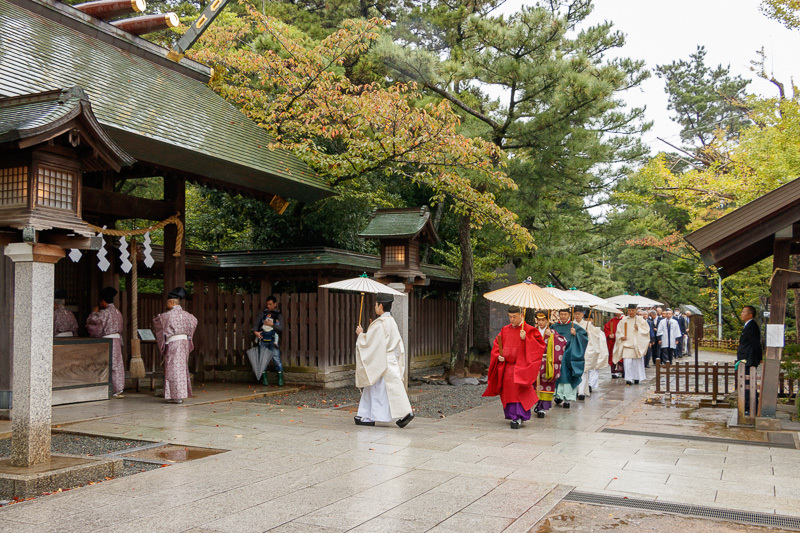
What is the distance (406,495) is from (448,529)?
87cm

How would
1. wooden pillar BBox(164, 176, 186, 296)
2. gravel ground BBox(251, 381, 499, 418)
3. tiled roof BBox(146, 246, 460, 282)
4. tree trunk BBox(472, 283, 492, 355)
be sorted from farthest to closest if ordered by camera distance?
tree trunk BBox(472, 283, 492, 355) < tiled roof BBox(146, 246, 460, 282) < wooden pillar BBox(164, 176, 186, 296) < gravel ground BBox(251, 381, 499, 418)

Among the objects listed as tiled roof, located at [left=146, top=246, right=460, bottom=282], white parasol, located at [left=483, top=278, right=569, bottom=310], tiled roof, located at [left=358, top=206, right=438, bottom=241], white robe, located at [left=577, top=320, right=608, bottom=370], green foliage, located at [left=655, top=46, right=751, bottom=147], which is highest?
green foliage, located at [left=655, top=46, right=751, bottom=147]

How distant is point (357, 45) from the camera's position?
14.3 m

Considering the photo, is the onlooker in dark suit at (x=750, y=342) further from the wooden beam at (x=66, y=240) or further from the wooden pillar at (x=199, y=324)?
→ the wooden pillar at (x=199, y=324)

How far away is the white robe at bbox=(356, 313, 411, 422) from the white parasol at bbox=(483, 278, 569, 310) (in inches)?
68.5

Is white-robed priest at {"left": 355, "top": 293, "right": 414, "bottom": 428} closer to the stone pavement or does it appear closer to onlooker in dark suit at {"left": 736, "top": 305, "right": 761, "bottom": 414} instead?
the stone pavement

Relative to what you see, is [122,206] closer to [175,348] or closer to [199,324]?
[175,348]

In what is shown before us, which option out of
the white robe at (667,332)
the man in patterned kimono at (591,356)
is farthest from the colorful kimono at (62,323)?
the white robe at (667,332)

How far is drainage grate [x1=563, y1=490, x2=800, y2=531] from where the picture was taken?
15.5ft

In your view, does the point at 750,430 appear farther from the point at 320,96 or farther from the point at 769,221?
the point at 320,96

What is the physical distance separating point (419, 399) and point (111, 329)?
544 cm

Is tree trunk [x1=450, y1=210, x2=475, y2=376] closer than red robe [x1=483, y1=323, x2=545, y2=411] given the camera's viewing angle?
No

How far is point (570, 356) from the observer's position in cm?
1095

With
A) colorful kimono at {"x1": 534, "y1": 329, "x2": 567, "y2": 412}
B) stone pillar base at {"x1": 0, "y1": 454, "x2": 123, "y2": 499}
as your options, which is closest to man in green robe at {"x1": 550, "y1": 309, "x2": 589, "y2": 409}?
colorful kimono at {"x1": 534, "y1": 329, "x2": 567, "y2": 412}
